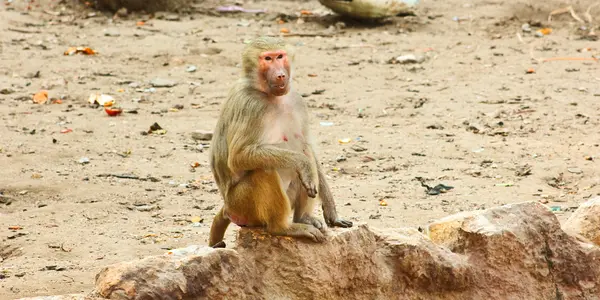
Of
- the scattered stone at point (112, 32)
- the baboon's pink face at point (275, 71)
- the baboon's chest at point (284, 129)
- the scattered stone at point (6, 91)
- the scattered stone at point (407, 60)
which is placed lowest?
the scattered stone at point (6, 91)

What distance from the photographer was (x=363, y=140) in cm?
833

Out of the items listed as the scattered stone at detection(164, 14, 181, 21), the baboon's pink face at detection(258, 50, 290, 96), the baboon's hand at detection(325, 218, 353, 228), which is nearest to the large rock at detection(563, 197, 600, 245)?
the baboon's hand at detection(325, 218, 353, 228)

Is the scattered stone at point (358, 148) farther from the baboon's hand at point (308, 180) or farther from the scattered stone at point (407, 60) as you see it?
the baboon's hand at point (308, 180)

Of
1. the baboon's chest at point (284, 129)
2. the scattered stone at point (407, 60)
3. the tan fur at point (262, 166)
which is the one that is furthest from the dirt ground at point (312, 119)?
the baboon's chest at point (284, 129)

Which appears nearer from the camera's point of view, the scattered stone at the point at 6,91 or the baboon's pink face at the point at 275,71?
the baboon's pink face at the point at 275,71

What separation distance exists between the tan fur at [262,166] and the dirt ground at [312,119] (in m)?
1.15

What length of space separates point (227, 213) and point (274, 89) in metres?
0.70

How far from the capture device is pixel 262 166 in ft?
14.9

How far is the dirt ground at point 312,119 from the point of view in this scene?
645cm

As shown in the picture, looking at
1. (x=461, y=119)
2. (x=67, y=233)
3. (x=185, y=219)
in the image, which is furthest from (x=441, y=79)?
(x=67, y=233)

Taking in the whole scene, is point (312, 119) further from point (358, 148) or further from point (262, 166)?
point (262, 166)

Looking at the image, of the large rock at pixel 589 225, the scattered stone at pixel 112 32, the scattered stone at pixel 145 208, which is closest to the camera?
the large rock at pixel 589 225

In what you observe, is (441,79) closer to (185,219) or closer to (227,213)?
(185,219)

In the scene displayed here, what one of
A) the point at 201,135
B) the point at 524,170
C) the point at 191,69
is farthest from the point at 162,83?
the point at 524,170
